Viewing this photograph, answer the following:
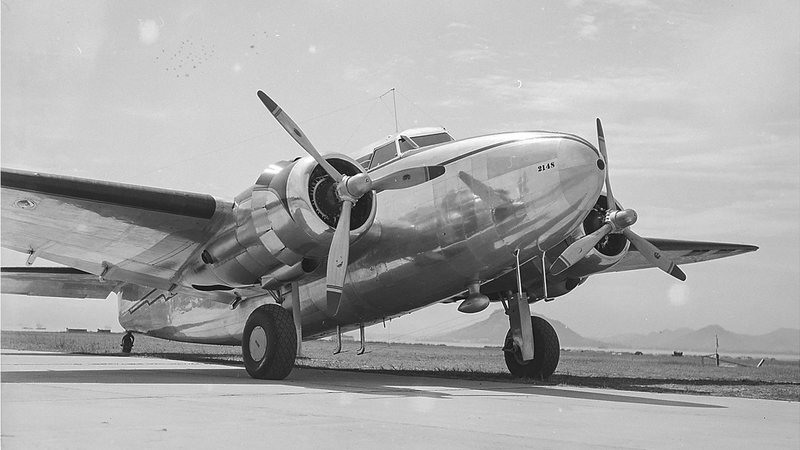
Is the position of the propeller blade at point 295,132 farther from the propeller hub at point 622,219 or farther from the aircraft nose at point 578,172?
the propeller hub at point 622,219

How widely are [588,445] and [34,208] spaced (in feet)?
30.7

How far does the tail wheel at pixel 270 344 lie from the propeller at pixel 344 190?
3.77 feet

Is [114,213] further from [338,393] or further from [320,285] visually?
[338,393]

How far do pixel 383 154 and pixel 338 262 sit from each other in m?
2.44

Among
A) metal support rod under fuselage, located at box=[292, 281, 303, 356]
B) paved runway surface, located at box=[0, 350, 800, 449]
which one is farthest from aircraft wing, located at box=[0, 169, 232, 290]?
paved runway surface, located at box=[0, 350, 800, 449]

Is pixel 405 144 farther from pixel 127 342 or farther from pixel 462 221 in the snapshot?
pixel 127 342

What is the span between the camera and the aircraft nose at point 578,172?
9.91 meters

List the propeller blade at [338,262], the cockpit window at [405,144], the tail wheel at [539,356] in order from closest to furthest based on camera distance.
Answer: the propeller blade at [338,262] → the cockpit window at [405,144] → the tail wheel at [539,356]

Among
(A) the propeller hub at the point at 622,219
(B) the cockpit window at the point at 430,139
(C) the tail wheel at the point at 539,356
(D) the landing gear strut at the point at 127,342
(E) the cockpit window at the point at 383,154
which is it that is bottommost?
(C) the tail wheel at the point at 539,356

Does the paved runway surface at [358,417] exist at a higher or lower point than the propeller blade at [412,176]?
lower

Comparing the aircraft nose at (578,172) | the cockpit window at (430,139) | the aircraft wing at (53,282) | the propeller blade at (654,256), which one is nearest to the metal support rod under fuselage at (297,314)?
the cockpit window at (430,139)

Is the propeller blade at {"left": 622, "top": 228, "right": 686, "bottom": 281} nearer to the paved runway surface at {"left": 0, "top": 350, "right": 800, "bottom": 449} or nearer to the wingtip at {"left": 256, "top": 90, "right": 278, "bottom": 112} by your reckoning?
the paved runway surface at {"left": 0, "top": 350, "right": 800, "bottom": 449}

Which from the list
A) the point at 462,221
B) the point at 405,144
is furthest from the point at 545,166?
the point at 405,144

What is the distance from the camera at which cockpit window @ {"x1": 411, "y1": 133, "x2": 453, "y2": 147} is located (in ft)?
38.8
